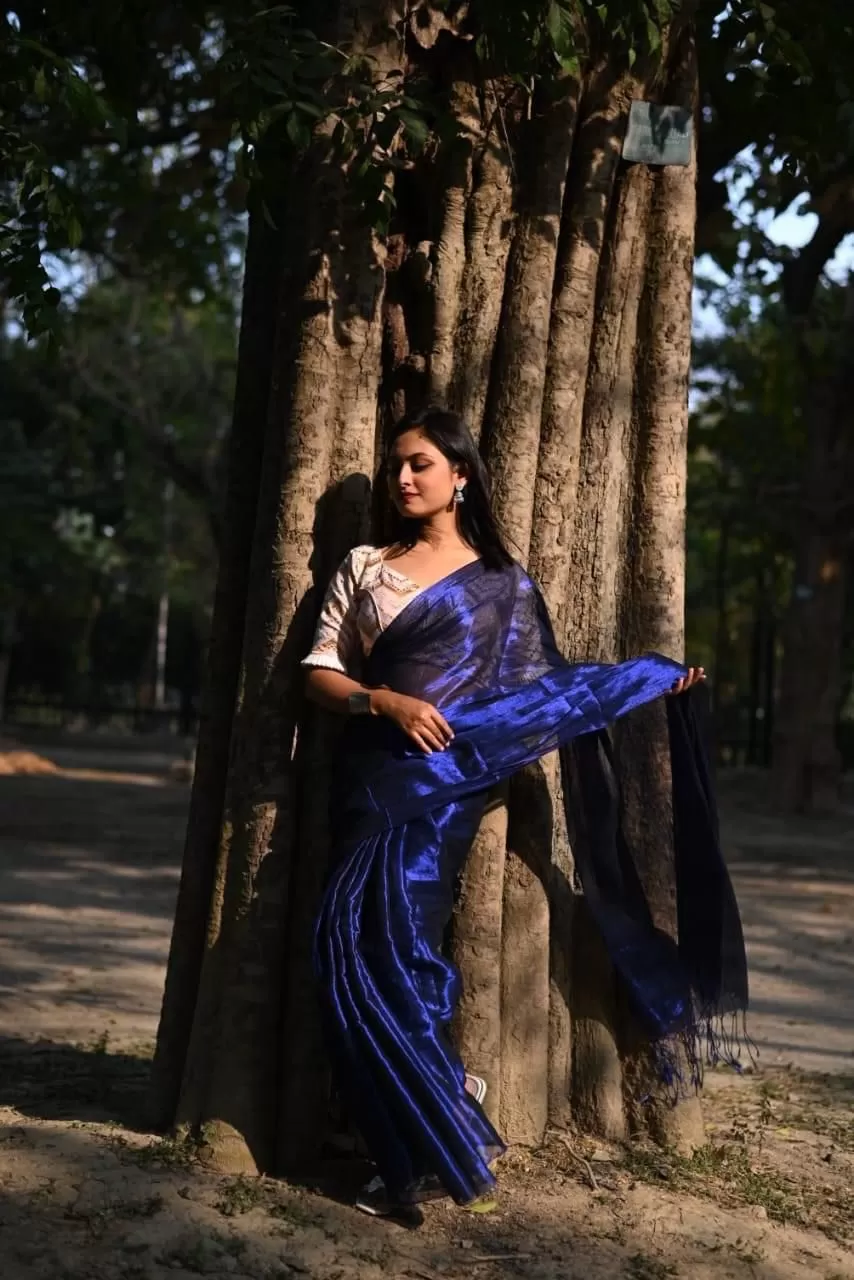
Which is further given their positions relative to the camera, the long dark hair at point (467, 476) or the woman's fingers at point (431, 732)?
the long dark hair at point (467, 476)

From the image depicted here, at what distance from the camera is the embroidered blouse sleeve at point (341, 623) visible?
4.18m

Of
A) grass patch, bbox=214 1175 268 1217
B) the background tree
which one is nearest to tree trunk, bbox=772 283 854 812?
the background tree

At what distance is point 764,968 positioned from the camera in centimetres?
840

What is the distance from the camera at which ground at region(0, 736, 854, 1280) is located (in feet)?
→ 12.0

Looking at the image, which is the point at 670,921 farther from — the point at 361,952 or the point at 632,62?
the point at 632,62

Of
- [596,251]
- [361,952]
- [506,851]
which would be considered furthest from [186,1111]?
[596,251]

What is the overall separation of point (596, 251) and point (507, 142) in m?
0.39

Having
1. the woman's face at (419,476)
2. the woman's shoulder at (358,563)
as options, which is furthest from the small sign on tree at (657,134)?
the woman's shoulder at (358,563)

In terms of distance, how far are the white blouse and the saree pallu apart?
53 millimetres

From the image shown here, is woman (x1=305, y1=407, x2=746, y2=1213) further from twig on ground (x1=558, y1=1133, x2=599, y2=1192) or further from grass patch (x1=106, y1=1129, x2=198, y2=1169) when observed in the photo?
grass patch (x1=106, y1=1129, x2=198, y2=1169)

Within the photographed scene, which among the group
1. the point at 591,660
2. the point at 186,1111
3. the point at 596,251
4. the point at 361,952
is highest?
the point at 596,251

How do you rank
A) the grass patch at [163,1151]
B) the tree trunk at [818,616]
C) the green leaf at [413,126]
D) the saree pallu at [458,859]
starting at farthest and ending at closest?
the tree trunk at [818,616] < the green leaf at [413,126] < the grass patch at [163,1151] < the saree pallu at [458,859]

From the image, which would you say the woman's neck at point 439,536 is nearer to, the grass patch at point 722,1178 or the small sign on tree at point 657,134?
the small sign on tree at point 657,134

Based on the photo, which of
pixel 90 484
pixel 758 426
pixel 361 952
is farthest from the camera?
pixel 90 484
